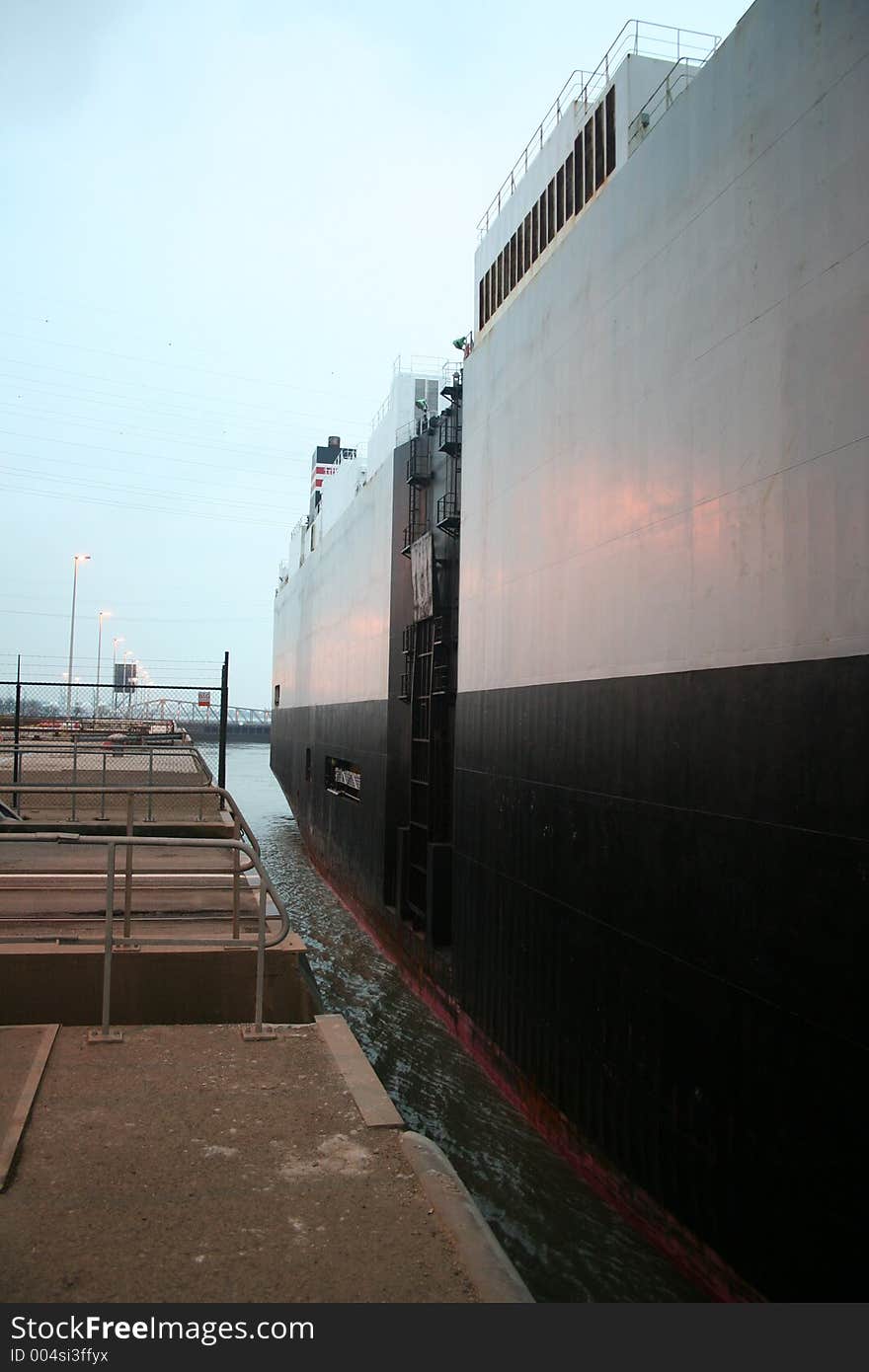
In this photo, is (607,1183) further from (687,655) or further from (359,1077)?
(687,655)

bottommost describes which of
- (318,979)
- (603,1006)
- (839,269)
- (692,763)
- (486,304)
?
(318,979)

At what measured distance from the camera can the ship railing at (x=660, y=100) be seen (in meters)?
7.78

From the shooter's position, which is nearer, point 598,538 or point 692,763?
point 692,763

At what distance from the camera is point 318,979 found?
47.9 ft

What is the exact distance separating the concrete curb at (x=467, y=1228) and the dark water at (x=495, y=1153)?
2.78 m

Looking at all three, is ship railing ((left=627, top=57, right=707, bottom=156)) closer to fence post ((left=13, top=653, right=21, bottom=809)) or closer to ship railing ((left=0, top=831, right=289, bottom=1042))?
ship railing ((left=0, top=831, right=289, bottom=1042))

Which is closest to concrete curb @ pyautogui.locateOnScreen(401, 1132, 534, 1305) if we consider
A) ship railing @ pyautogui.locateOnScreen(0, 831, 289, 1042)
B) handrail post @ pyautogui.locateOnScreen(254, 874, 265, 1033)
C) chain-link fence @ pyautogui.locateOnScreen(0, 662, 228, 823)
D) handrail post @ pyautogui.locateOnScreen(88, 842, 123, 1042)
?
handrail post @ pyautogui.locateOnScreen(254, 874, 265, 1033)

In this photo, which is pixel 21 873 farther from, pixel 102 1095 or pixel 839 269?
pixel 839 269

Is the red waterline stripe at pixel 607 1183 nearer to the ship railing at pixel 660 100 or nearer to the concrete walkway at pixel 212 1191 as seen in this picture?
the concrete walkway at pixel 212 1191

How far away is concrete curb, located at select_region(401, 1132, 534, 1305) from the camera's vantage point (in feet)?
10.5

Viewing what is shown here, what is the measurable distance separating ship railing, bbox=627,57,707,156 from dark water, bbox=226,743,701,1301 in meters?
8.45

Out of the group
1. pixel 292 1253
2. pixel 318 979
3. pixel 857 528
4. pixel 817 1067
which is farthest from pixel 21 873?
pixel 318 979

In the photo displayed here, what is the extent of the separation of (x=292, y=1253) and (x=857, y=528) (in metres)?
4.16

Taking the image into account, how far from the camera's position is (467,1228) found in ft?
11.8
